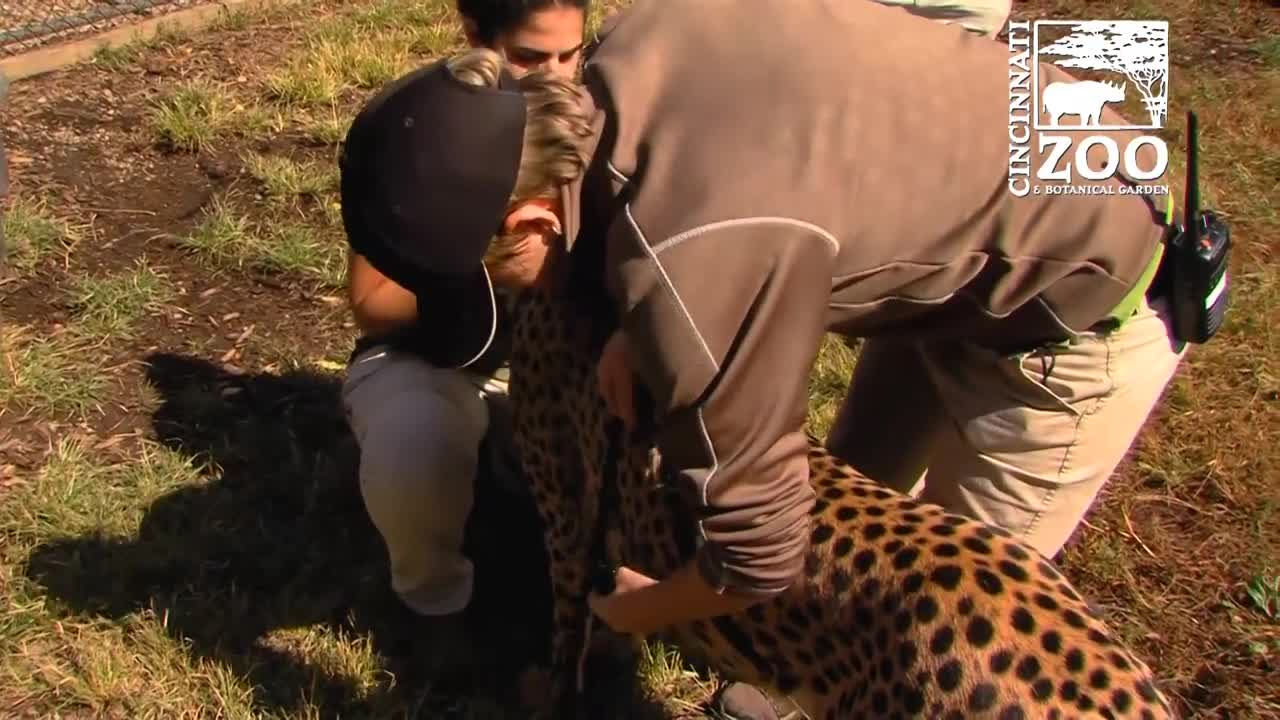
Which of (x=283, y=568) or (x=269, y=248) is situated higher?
(x=269, y=248)

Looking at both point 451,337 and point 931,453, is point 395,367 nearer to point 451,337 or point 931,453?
point 451,337

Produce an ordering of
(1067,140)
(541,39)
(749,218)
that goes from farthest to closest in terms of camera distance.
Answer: (541,39), (1067,140), (749,218)

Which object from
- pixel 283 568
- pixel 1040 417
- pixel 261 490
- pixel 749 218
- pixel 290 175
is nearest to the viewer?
pixel 749 218

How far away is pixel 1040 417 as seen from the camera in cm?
271

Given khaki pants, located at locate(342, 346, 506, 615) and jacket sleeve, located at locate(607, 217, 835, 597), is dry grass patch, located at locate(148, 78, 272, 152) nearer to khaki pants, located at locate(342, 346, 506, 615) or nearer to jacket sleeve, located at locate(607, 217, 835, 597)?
khaki pants, located at locate(342, 346, 506, 615)

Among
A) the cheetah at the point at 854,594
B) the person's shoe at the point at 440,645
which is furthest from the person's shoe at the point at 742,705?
the person's shoe at the point at 440,645

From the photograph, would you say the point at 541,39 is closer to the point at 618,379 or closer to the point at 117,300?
the point at 618,379

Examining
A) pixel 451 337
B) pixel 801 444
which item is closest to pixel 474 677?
pixel 451 337

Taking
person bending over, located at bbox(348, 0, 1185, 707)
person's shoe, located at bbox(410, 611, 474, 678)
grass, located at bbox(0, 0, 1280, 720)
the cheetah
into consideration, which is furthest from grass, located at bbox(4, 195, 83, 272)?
person bending over, located at bbox(348, 0, 1185, 707)

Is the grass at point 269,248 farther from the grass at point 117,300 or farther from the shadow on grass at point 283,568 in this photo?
the shadow on grass at point 283,568

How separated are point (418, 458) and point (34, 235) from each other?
7.34 feet

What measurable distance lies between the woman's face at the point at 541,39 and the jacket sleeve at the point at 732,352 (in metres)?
1.54

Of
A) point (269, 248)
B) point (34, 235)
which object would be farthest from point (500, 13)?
point (34, 235)

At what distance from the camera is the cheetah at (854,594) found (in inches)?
82.7
